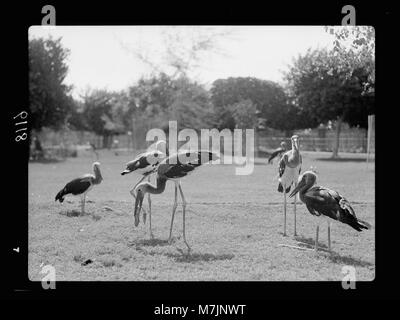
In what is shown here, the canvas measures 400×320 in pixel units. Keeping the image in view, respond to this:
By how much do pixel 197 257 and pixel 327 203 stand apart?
204cm

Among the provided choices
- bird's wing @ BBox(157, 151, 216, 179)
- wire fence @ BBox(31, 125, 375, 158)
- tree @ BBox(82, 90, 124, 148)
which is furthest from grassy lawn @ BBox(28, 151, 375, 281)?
tree @ BBox(82, 90, 124, 148)

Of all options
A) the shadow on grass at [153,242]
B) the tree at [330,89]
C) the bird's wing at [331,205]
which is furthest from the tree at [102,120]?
the bird's wing at [331,205]

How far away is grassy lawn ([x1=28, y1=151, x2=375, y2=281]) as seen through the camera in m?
5.42

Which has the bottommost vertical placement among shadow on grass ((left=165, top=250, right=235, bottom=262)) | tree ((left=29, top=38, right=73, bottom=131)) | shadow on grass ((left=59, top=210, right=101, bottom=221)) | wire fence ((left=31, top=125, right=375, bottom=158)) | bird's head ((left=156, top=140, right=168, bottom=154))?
shadow on grass ((left=165, top=250, right=235, bottom=262))

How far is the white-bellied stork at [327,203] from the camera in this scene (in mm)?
5832

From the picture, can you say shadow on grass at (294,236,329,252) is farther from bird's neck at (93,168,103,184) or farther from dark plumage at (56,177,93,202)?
dark plumage at (56,177,93,202)

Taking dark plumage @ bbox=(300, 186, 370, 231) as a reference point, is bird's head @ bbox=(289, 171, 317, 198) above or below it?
above

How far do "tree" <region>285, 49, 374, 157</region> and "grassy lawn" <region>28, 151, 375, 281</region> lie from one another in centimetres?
183

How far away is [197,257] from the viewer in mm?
6227
